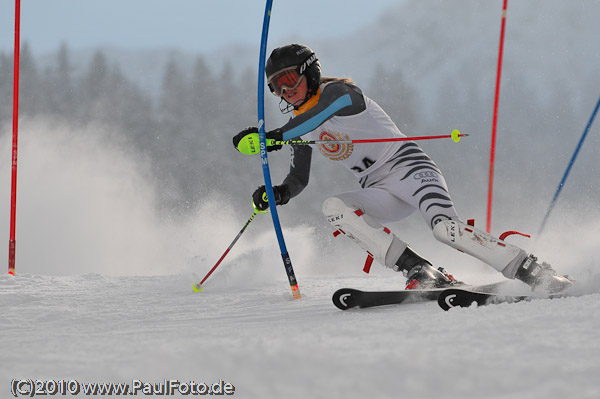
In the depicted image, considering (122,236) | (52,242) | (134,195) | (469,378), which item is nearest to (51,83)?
(134,195)

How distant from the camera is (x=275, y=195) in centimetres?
304

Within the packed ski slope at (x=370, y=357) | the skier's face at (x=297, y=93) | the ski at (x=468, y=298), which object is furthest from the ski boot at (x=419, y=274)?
the skier's face at (x=297, y=93)

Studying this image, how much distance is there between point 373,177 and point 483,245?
2.40 feet

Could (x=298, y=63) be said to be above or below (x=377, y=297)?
above

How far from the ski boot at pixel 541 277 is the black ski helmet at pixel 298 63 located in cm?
133

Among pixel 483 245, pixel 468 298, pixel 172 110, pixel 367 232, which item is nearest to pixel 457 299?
pixel 468 298

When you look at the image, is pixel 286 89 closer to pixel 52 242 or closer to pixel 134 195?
pixel 52 242

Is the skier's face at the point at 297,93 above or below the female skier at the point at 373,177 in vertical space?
above

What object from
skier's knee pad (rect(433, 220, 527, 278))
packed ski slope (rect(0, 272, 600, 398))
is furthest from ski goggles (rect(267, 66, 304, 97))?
packed ski slope (rect(0, 272, 600, 398))

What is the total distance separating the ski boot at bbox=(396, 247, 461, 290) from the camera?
254cm

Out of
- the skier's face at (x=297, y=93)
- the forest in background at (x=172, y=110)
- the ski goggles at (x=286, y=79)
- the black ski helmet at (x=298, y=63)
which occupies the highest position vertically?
the black ski helmet at (x=298, y=63)

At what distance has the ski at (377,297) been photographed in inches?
88.1

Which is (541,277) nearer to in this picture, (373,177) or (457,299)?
(457,299)

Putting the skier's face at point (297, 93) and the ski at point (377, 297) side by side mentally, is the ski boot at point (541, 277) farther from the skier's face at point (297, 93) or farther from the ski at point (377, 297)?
the skier's face at point (297, 93)
